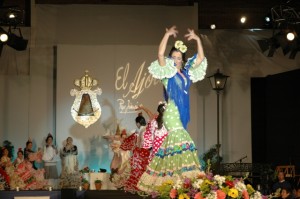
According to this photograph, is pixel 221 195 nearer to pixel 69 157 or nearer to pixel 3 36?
pixel 3 36

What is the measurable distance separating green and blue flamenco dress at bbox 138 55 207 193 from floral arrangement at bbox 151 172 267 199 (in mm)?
1175

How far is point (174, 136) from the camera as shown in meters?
6.74

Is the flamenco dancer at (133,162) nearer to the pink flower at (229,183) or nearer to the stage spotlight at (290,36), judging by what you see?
the pink flower at (229,183)

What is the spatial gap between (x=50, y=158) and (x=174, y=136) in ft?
21.9

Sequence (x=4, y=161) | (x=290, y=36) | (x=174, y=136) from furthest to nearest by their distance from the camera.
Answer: (x=4, y=161), (x=290, y=36), (x=174, y=136)

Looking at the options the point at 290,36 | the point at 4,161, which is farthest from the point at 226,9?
the point at 4,161

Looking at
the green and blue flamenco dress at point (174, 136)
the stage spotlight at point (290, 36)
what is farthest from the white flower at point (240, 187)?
the stage spotlight at point (290, 36)

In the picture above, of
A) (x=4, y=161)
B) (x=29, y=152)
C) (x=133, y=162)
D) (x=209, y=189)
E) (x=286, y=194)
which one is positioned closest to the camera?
(x=209, y=189)

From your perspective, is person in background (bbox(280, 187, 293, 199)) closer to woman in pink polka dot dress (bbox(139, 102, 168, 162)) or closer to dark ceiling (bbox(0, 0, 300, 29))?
woman in pink polka dot dress (bbox(139, 102, 168, 162))

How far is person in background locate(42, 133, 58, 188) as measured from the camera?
1301 centimetres

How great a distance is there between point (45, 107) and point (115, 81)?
1519 millimetres

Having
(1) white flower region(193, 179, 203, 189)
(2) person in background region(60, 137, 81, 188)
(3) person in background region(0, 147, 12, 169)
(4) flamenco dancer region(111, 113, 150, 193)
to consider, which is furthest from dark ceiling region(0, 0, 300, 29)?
(1) white flower region(193, 179, 203, 189)

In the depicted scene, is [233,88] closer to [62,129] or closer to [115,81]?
[115,81]

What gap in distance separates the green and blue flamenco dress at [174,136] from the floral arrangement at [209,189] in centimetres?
117
